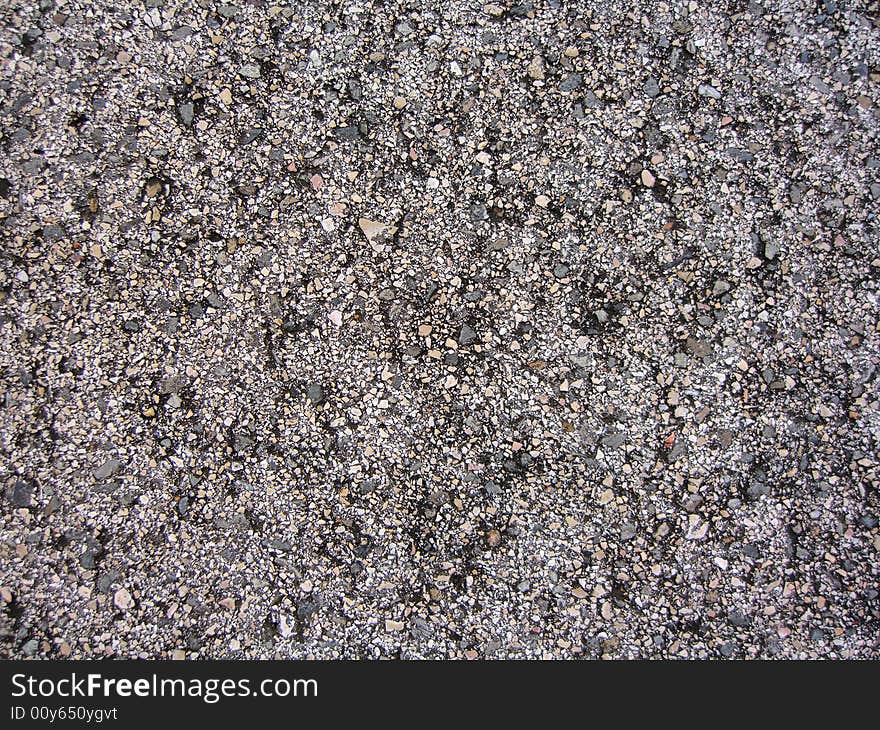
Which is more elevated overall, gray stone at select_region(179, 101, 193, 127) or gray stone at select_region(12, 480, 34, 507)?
gray stone at select_region(179, 101, 193, 127)

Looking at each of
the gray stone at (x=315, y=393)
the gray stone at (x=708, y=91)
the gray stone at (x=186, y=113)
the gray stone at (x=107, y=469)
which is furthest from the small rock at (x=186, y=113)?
the gray stone at (x=708, y=91)

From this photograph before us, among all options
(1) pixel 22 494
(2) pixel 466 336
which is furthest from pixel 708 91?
(1) pixel 22 494

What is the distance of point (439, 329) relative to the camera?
Answer: 7.37ft

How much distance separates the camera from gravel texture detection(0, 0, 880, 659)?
2139mm

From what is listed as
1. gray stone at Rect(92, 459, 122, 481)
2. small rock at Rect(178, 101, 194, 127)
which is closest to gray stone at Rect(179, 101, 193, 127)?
small rock at Rect(178, 101, 194, 127)

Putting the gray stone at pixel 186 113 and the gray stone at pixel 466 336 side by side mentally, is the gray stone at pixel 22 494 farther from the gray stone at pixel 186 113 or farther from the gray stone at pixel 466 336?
the gray stone at pixel 466 336

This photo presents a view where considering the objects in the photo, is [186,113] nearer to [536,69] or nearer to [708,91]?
[536,69]

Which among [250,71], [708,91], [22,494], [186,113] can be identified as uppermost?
[250,71]

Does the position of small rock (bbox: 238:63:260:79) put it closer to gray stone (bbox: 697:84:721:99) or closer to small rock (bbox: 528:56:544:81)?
small rock (bbox: 528:56:544:81)

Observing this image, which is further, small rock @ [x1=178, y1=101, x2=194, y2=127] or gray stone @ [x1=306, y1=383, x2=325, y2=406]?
small rock @ [x1=178, y1=101, x2=194, y2=127]

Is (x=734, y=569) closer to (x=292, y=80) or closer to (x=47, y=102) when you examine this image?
(x=292, y=80)

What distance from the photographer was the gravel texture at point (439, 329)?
2139 millimetres

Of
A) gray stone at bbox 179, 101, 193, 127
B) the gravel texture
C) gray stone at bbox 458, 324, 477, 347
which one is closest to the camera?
the gravel texture

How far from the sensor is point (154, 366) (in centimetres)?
223
